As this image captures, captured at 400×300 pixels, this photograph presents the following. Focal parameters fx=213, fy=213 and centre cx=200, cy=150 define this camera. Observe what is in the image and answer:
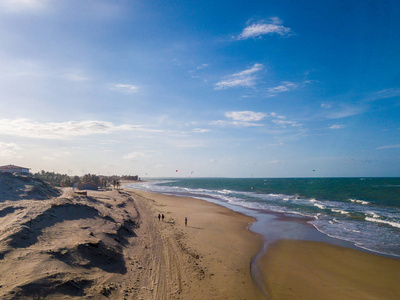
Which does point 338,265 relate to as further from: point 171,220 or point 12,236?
point 12,236

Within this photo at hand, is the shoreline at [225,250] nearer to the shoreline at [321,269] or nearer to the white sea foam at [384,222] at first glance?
the shoreline at [321,269]

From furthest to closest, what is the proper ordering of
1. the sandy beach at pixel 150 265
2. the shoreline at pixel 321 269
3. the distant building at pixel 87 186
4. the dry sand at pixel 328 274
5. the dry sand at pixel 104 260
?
the distant building at pixel 87 186
the shoreline at pixel 321 269
the dry sand at pixel 328 274
the sandy beach at pixel 150 265
the dry sand at pixel 104 260

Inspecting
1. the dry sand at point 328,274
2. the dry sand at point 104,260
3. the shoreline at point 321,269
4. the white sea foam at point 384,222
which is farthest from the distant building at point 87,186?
the white sea foam at point 384,222

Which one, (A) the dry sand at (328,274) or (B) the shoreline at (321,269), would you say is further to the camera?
(B) the shoreline at (321,269)

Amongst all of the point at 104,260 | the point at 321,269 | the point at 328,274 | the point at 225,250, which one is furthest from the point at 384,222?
the point at 104,260

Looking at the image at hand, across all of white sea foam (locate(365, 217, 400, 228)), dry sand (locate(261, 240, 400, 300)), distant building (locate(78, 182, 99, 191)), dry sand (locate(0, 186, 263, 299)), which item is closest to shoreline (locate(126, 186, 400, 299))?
dry sand (locate(261, 240, 400, 300))
